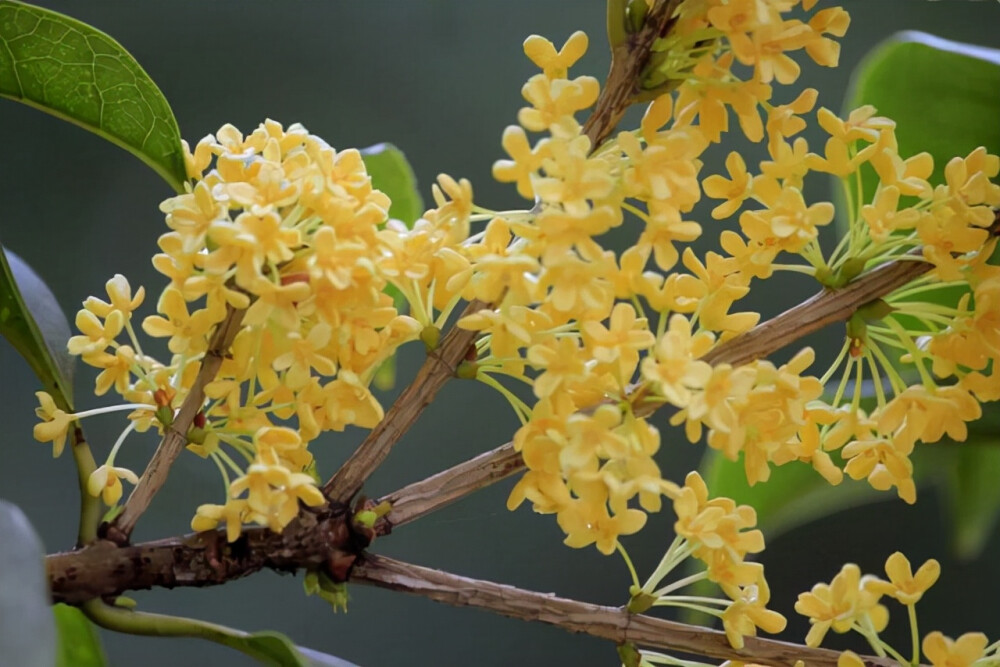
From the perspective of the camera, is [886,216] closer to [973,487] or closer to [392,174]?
[392,174]

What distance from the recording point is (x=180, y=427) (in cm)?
47

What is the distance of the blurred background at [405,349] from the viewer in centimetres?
118

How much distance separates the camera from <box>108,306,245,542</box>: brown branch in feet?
1.47

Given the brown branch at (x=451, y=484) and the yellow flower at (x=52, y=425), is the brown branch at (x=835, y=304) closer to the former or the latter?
the brown branch at (x=451, y=484)

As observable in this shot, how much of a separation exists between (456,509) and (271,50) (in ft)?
2.11

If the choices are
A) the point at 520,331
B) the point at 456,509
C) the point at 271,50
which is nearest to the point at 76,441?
the point at 520,331

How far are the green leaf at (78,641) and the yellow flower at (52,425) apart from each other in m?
0.12

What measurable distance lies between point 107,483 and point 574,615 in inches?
10.0

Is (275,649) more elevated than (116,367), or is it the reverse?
(116,367)

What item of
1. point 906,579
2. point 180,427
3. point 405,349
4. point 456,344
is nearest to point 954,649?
point 906,579

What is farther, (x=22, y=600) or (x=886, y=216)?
(x=886, y=216)

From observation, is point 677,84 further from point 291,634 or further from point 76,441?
point 291,634

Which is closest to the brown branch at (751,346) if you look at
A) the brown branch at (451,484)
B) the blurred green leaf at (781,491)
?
the brown branch at (451,484)

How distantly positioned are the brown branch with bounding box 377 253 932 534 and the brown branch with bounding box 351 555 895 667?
0.02m
